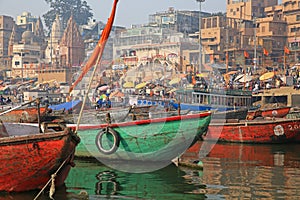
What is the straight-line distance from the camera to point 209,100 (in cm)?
2505

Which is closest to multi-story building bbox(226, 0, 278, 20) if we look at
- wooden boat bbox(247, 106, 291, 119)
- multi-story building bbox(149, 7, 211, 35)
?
multi-story building bbox(149, 7, 211, 35)

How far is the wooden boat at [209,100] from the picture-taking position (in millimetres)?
24406

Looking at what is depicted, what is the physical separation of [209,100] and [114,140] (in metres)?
14.1

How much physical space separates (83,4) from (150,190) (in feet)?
316

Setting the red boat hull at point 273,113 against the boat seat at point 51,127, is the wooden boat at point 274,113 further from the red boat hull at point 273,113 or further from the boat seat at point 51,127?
the boat seat at point 51,127

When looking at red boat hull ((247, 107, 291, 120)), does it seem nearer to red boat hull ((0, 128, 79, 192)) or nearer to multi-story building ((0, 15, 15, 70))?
red boat hull ((0, 128, 79, 192))

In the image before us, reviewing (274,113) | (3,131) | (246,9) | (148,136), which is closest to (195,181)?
(148,136)

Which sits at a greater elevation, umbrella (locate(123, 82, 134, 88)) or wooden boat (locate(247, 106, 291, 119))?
umbrella (locate(123, 82, 134, 88))

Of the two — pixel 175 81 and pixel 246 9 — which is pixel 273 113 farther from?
pixel 246 9

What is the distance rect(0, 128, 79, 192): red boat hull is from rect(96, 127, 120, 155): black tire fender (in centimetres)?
290

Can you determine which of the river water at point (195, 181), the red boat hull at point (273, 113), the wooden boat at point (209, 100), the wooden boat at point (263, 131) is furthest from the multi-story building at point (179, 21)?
the river water at point (195, 181)

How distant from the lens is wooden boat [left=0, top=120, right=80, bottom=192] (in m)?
8.18

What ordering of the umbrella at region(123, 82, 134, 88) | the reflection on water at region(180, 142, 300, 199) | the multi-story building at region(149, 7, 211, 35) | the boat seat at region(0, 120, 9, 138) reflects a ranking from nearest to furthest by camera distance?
the reflection on water at region(180, 142, 300, 199) < the boat seat at region(0, 120, 9, 138) < the umbrella at region(123, 82, 134, 88) < the multi-story building at region(149, 7, 211, 35)

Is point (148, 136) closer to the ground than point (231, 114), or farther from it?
farther from it
